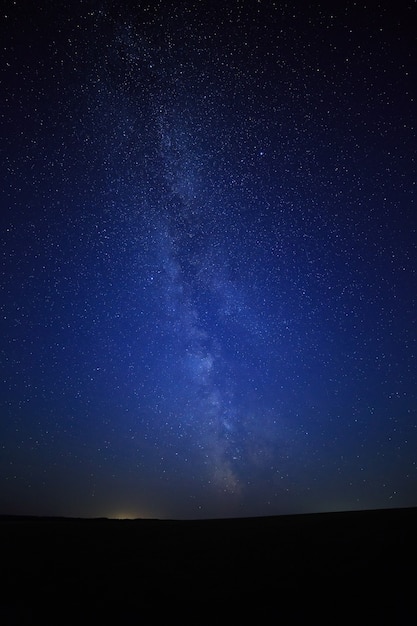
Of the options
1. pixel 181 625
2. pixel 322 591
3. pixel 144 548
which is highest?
pixel 144 548

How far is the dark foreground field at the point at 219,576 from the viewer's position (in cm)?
328

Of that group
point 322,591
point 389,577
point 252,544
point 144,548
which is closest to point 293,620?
point 322,591

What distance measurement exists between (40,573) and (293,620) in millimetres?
3060

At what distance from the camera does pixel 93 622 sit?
323cm

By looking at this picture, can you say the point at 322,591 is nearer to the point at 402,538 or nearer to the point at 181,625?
the point at 181,625

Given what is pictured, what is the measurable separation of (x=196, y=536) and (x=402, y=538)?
9.81 feet

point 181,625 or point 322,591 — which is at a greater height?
point 322,591

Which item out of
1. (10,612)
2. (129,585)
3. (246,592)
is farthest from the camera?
(129,585)

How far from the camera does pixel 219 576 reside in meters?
4.07

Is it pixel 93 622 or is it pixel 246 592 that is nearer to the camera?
pixel 93 622

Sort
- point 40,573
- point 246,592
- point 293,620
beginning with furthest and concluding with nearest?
point 40,573 < point 246,592 < point 293,620

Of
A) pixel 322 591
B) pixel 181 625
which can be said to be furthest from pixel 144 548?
pixel 322 591

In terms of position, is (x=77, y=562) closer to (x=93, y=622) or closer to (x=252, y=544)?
(x=93, y=622)

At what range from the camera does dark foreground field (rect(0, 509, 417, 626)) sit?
3281 mm
